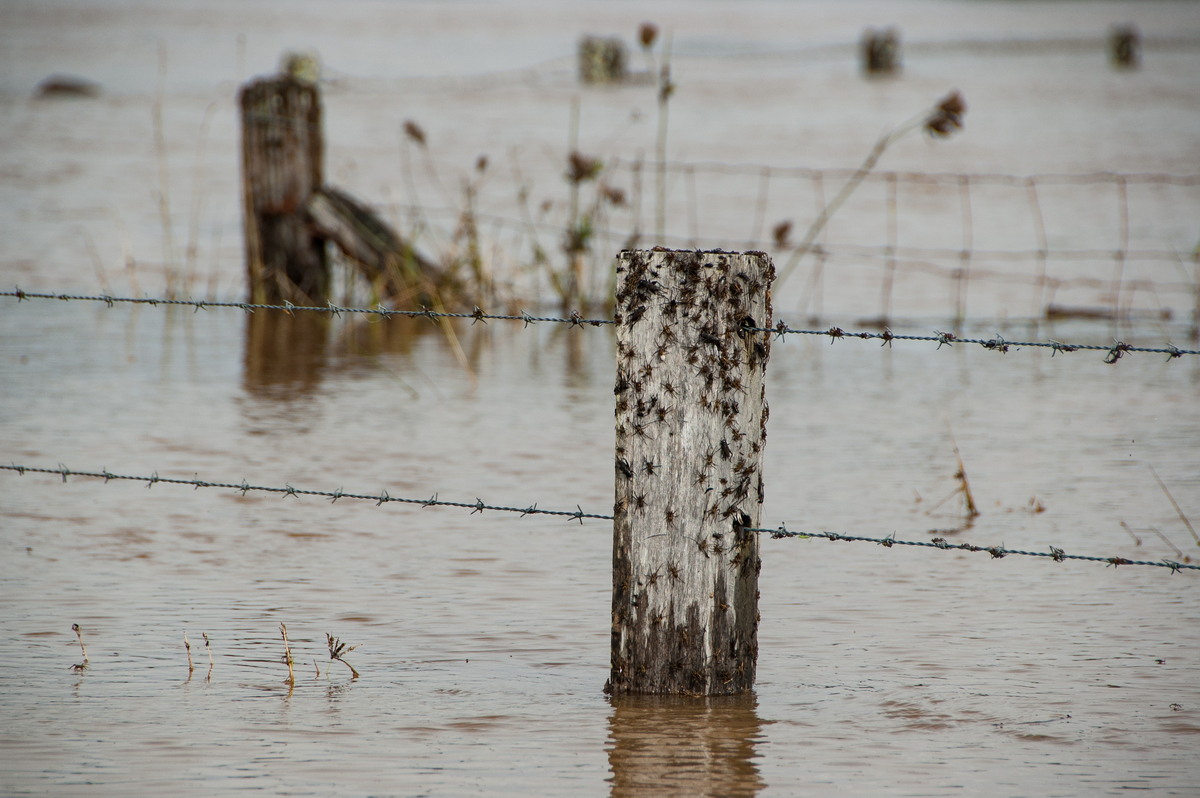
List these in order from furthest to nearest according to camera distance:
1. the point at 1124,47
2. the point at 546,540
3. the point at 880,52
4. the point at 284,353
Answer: the point at 1124,47 < the point at 880,52 < the point at 284,353 < the point at 546,540

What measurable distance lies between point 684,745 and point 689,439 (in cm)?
72

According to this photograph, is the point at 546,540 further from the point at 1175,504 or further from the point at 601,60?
the point at 601,60

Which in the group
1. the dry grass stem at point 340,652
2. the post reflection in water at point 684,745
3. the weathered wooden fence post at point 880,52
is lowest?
the post reflection in water at point 684,745

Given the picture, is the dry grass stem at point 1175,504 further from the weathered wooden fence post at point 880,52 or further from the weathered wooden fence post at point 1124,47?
the weathered wooden fence post at point 1124,47

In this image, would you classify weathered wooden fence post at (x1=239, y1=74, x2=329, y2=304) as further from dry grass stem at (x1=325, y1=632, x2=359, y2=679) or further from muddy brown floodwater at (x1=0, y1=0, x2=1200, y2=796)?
dry grass stem at (x1=325, y1=632, x2=359, y2=679)

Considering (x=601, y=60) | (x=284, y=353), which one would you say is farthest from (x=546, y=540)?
(x=601, y=60)

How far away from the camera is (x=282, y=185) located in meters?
11.3

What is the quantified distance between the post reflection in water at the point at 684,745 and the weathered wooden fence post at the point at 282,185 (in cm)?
772

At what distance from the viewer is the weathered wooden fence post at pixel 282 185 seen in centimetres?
1112

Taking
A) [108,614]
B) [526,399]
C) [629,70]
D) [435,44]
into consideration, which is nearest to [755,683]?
[108,614]

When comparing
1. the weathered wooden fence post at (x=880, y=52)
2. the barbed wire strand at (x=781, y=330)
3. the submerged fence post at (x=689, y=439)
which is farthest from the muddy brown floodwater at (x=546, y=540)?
the weathered wooden fence post at (x=880, y=52)

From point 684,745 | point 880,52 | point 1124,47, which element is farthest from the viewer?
point 1124,47

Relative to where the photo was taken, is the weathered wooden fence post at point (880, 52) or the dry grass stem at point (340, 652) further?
the weathered wooden fence post at point (880, 52)

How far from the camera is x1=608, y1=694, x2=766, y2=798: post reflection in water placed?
3.58m
